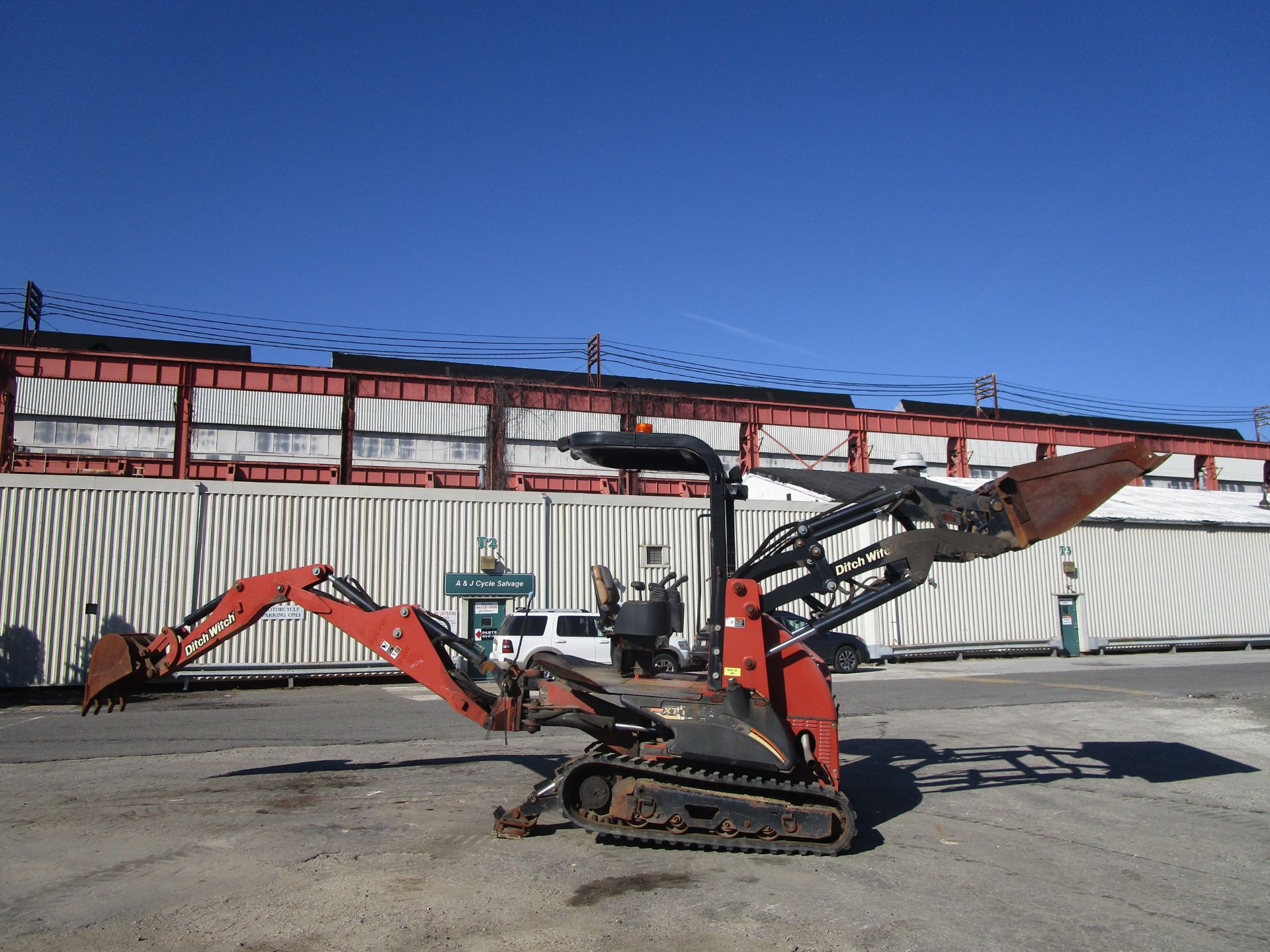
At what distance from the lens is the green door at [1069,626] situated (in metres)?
27.9

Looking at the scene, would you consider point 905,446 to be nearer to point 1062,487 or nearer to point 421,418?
point 421,418

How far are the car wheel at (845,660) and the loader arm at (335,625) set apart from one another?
16514 millimetres

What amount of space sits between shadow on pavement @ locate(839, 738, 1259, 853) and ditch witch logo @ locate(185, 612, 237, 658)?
6037 millimetres

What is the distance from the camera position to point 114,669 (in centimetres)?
812

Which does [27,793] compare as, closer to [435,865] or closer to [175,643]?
[175,643]

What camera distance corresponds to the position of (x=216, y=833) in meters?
6.74

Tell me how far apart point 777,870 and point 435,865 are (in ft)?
7.80

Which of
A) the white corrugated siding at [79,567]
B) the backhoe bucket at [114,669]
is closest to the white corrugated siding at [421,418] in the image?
the white corrugated siding at [79,567]

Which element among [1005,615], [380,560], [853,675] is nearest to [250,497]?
[380,560]

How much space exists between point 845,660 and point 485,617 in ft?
31.7

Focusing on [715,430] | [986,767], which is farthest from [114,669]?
[715,430]

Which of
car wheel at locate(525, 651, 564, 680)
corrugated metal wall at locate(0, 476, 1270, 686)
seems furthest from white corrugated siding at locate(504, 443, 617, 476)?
car wheel at locate(525, 651, 564, 680)

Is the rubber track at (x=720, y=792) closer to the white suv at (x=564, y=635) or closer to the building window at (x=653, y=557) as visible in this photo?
the white suv at (x=564, y=635)

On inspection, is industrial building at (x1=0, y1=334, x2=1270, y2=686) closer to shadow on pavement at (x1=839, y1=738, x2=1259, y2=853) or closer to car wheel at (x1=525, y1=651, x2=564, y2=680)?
→ shadow on pavement at (x1=839, y1=738, x2=1259, y2=853)
